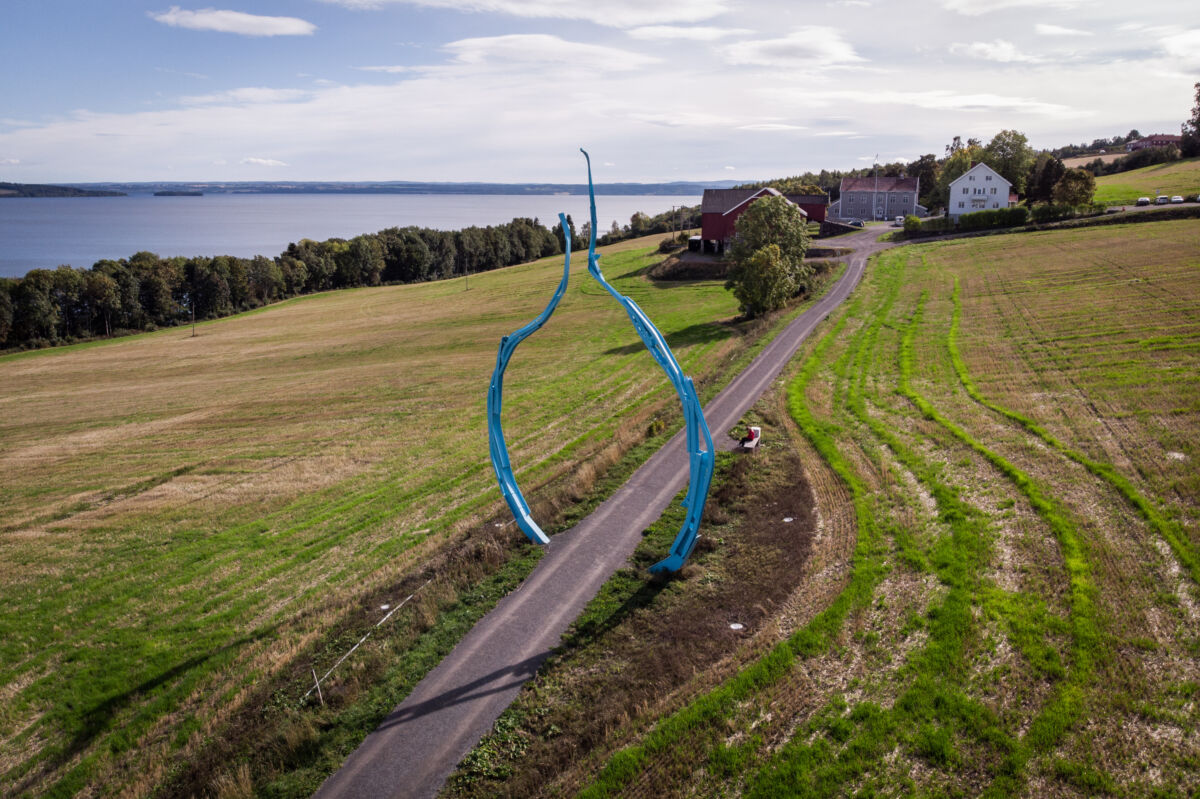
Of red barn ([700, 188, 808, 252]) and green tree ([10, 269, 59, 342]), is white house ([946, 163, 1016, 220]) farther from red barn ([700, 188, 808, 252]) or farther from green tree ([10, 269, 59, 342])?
green tree ([10, 269, 59, 342])

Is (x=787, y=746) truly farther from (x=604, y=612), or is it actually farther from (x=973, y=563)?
(x=973, y=563)

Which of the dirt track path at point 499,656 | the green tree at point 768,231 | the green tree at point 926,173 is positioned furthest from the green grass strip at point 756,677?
the green tree at point 926,173

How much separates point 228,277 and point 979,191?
105988 mm

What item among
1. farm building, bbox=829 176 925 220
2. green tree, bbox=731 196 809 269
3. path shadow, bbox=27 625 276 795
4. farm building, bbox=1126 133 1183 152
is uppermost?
farm building, bbox=1126 133 1183 152

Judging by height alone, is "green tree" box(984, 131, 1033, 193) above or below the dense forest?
above

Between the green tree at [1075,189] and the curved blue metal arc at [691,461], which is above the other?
the green tree at [1075,189]

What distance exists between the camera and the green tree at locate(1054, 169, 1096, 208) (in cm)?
7925

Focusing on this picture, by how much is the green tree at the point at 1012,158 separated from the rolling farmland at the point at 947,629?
8388cm

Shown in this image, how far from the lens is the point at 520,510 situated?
2295cm

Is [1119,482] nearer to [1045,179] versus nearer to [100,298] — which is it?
[1045,179]

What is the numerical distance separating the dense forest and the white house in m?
49.6

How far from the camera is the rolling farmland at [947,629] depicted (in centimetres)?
1260

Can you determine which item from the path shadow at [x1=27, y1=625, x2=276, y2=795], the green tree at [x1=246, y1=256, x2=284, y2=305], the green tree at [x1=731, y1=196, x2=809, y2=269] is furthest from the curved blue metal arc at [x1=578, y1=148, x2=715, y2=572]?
the green tree at [x1=246, y1=256, x2=284, y2=305]

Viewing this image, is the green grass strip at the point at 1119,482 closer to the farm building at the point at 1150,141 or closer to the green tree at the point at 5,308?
the green tree at the point at 5,308
